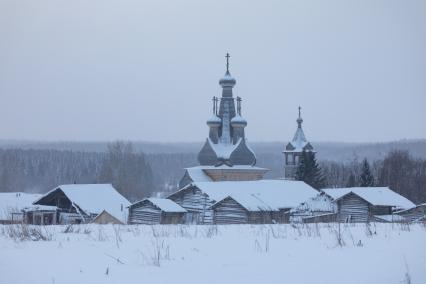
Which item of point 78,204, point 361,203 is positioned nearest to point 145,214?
point 78,204

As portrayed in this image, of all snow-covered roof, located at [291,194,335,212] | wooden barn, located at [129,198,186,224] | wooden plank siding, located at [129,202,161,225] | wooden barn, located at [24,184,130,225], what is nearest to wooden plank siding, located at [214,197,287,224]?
snow-covered roof, located at [291,194,335,212]

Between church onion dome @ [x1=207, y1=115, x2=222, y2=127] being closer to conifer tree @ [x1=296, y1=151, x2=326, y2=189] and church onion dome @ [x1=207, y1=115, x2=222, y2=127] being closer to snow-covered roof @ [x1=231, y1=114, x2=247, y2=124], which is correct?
snow-covered roof @ [x1=231, y1=114, x2=247, y2=124]

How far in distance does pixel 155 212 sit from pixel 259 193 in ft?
21.5

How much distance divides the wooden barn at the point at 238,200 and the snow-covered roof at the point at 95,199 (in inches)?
150

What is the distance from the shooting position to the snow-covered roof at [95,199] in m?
37.2

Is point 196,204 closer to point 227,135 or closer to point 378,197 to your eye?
point 378,197

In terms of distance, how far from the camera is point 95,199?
38.4 meters

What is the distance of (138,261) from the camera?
23.5 ft

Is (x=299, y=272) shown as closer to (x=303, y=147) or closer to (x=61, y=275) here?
(x=61, y=275)

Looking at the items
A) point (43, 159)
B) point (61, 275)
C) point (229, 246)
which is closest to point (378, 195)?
point (229, 246)

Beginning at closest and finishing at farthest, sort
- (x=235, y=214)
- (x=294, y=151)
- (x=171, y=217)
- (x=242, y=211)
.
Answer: (x=242, y=211) → (x=235, y=214) → (x=171, y=217) → (x=294, y=151)

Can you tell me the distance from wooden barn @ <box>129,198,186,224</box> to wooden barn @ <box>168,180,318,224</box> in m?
0.97

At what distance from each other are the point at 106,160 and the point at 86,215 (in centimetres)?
3812

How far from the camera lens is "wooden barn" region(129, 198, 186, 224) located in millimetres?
36094
